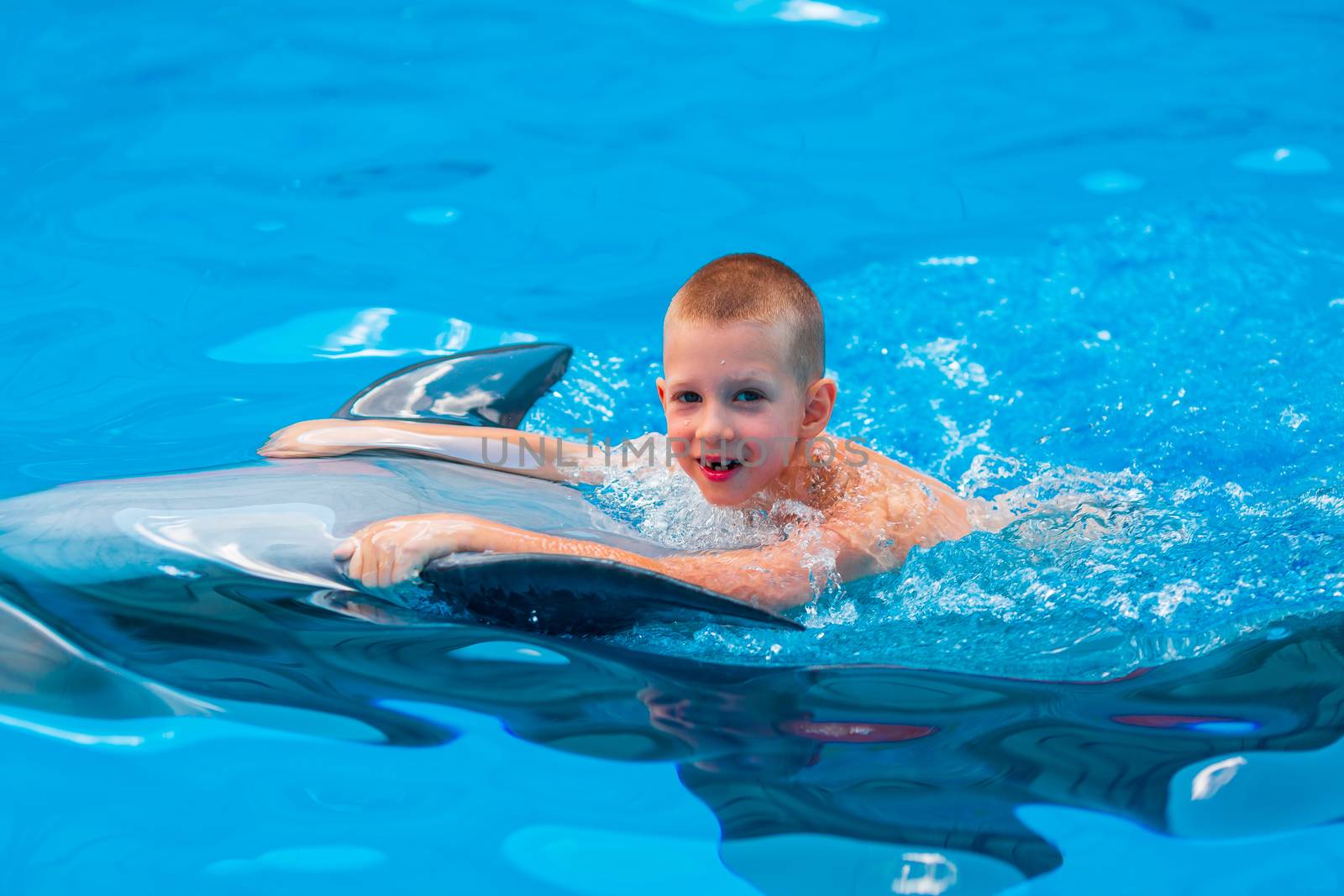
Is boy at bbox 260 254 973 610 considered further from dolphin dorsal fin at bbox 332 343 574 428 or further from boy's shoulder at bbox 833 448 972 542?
dolphin dorsal fin at bbox 332 343 574 428

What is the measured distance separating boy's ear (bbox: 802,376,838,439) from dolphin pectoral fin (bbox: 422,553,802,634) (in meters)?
0.64

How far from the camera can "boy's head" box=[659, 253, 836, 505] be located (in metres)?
2.58

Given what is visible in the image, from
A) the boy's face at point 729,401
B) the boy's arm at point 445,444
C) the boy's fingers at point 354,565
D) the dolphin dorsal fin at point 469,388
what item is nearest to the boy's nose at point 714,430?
the boy's face at point 729,401

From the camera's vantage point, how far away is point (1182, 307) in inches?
162

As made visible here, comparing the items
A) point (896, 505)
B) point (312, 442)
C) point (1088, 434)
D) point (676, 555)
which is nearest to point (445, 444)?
point (312, 442)

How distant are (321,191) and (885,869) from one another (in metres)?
3.66

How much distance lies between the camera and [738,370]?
102 inches

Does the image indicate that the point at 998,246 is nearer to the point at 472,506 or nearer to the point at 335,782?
the point at 472,506

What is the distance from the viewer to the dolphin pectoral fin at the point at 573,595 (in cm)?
215

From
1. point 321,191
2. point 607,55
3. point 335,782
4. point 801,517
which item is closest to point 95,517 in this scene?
point 335,782

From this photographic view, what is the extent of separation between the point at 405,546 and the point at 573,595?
30cm

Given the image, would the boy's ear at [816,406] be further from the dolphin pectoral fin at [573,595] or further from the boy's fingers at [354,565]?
the boy's fingers at [354,565]

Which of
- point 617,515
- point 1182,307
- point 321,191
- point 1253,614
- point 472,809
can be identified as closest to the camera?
point 472,809

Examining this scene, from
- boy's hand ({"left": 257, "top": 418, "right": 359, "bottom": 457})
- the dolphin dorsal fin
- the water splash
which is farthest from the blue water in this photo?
boy's hand ({"left": 257, "top": 418, "right": 359, "bottom": 457})
